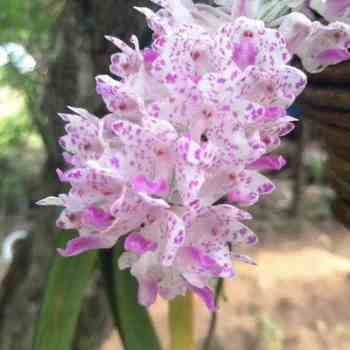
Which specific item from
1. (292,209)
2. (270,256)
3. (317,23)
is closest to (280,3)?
(317,23)

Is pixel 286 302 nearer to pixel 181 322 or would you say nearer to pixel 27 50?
pixel 27 50

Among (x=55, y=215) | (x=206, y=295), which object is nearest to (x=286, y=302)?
(x=55, y=215)

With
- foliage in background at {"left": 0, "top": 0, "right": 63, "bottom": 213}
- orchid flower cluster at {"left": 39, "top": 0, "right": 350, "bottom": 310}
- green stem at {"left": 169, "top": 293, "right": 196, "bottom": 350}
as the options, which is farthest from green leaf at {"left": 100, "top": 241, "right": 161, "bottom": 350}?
foliage in background at {"left": 0, "top": 0, "right": 63, "bottom": 213}

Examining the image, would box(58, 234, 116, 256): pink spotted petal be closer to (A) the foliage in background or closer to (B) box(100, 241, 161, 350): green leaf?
(B) box(100, 241, 161, 350): green leaf

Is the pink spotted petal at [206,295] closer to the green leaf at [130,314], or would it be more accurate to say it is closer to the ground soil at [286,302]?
the green leaf at [130,314]

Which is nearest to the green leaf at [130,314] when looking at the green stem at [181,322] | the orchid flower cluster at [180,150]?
the green stem at [181,322]

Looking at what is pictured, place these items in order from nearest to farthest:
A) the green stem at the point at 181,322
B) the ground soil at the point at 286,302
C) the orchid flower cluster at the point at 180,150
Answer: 1. the orchid flower cluster at the point at 180,150
2. the green stem at the point at 181,322
3. the ground soil at the point at 286,302
